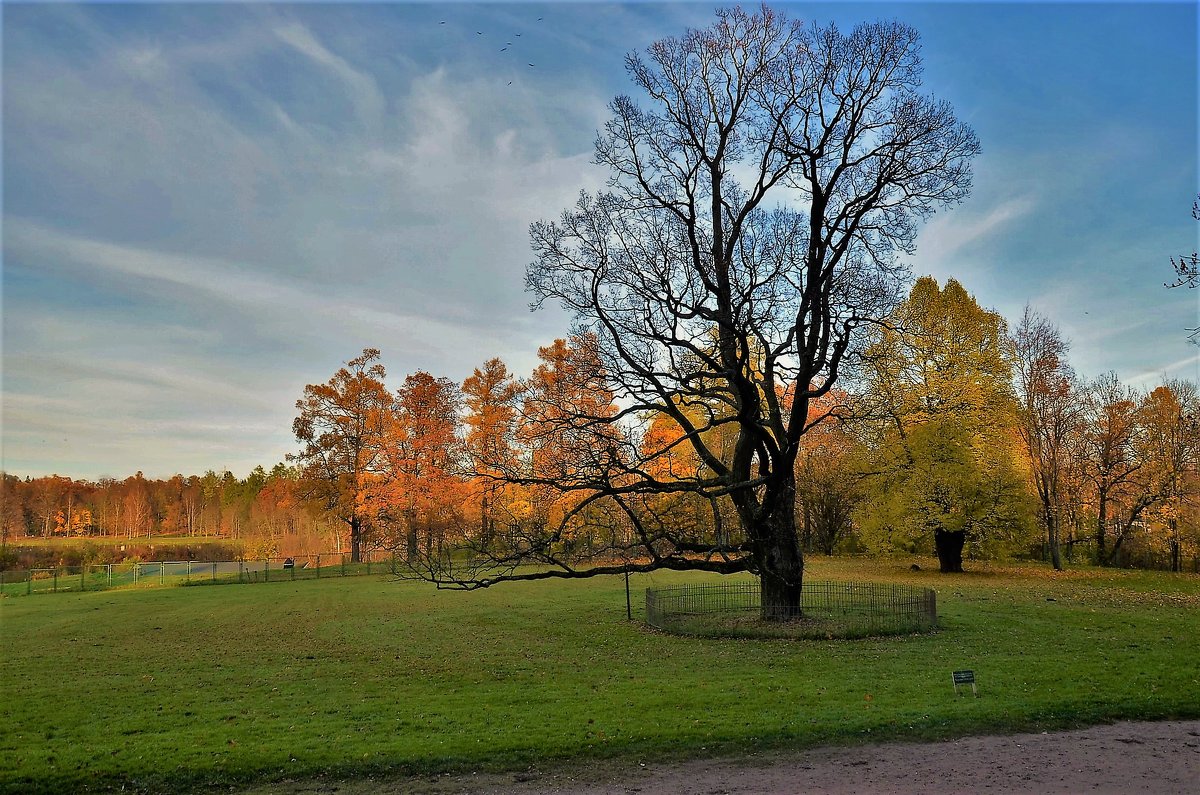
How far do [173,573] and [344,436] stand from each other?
1248 cm

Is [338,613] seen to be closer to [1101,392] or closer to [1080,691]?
[1080,691]

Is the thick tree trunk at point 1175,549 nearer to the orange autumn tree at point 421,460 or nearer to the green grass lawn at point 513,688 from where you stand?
the green grass lawn at point 513,688

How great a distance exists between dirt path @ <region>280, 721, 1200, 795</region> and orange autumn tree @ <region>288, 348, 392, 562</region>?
1615 inches

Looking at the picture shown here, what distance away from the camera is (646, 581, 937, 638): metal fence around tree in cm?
1775

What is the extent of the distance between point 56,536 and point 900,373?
10195cm

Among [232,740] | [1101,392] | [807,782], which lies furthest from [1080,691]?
[1101,392]

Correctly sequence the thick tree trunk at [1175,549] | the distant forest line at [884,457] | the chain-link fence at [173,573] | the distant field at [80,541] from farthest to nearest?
1. the distant field at [80,541]
2. the chain-link fence at [173,573]
3. the thick tree trunk at [1175,549]
4. the distant forest line at [884,457]

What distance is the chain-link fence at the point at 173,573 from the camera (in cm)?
3872

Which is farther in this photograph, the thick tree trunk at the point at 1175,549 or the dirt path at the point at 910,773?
the thick tree trunk at the point at 1175,549

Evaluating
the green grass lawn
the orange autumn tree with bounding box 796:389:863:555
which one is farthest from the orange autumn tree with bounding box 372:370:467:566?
the orange autumn tree with bounding box 796:389:863:555

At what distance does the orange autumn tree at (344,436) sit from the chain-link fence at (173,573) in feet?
10.4

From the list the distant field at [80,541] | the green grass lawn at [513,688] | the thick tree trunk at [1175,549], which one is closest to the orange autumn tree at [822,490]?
the thick tree trunk at [1175,549]

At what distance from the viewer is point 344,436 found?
1909 inches

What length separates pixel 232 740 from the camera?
995 cm
